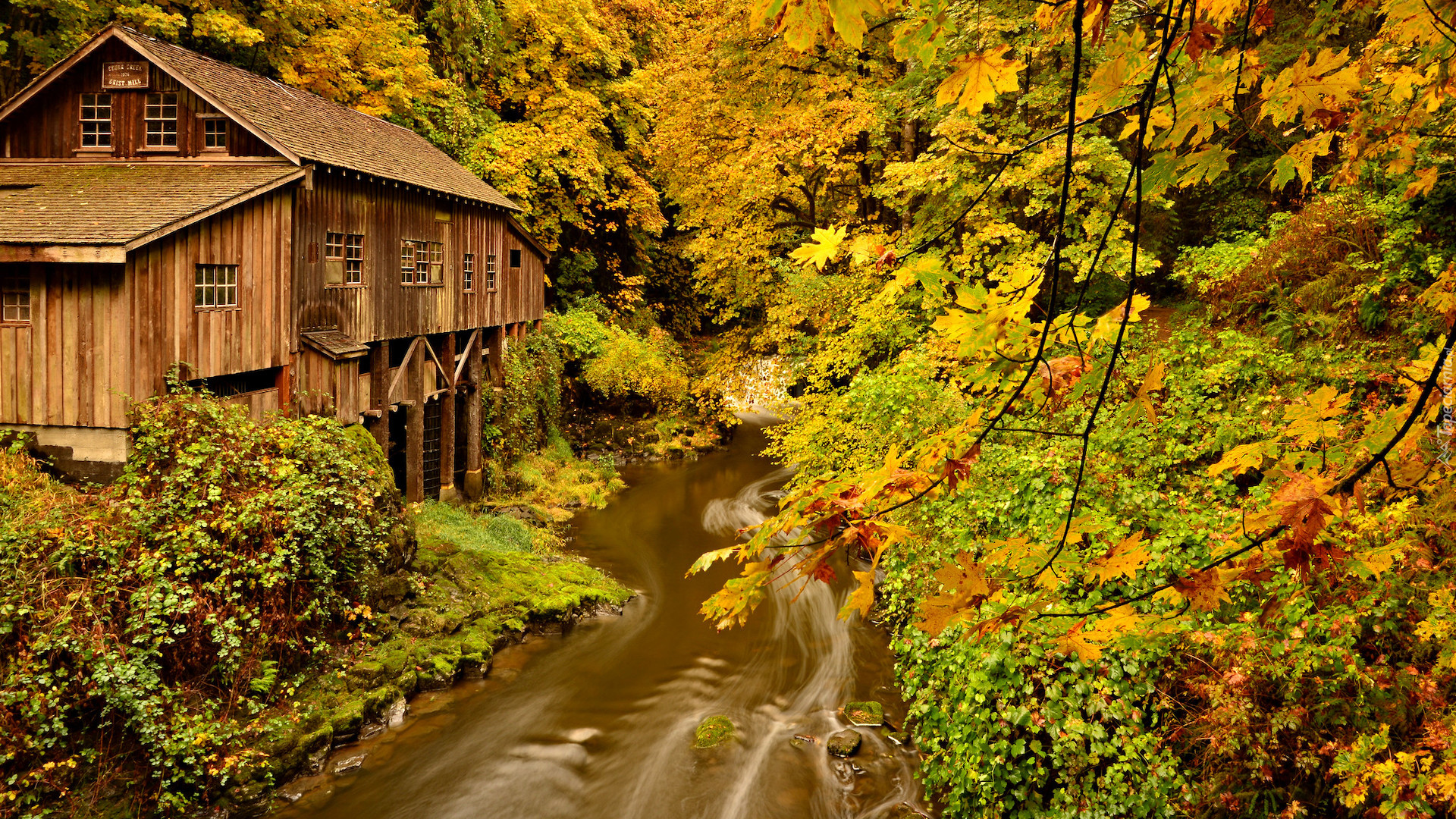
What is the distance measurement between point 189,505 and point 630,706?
20.5 ft

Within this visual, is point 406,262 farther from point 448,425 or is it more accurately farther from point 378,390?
point 448,425

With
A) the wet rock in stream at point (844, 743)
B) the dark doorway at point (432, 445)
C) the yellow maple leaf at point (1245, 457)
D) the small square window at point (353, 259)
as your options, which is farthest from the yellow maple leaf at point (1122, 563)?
the dark doorway at point (432, 445)

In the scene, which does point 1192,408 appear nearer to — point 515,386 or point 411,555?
point 411,555

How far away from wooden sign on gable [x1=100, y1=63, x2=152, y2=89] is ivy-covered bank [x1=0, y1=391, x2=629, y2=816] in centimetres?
580

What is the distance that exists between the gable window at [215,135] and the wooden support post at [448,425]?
6844 millimetres

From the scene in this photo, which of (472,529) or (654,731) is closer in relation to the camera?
(654,731)

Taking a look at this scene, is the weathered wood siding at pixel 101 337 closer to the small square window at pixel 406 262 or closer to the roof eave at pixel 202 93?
the roof eave at pixel 202 93

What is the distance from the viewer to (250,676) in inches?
382

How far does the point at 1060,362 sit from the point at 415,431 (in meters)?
17.5

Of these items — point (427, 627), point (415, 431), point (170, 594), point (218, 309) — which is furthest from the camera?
point (415, 431)

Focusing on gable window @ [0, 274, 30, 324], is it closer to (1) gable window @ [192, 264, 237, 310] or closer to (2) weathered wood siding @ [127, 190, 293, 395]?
(2) weathered wood siding @ [127, 190, 293, 395]

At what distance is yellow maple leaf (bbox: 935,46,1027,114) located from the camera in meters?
2.30

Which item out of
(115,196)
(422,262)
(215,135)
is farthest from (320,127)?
(115,196)

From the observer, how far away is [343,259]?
49.8 ft
